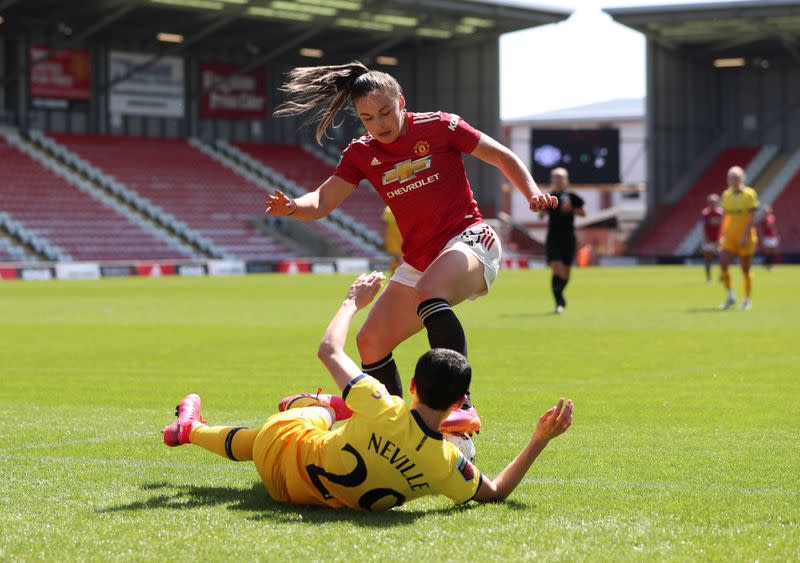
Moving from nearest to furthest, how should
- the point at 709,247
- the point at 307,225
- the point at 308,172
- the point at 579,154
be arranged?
the point at 709,247, the point at 307,225, the point at 308,172, the point at 579,154

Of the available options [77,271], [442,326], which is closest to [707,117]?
[77,271]

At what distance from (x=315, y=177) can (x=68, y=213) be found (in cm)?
1299

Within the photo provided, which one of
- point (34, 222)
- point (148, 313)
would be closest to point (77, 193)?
point (34, 222)

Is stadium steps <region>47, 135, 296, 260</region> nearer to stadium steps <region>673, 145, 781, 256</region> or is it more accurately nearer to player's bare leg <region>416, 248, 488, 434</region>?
stadium steps <region>673, 145, 781, 256</region>

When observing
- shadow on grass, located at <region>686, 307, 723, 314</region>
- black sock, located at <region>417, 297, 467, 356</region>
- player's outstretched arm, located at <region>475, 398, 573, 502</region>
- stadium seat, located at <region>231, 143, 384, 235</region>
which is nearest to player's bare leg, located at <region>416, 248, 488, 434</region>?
black sock, located at <region>417, 297, 467, 356</region>

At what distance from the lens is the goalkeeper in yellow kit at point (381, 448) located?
4.91 m

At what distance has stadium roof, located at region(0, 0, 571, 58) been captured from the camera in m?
46.9

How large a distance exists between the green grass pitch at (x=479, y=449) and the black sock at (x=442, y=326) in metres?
0.60

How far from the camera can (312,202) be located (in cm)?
688

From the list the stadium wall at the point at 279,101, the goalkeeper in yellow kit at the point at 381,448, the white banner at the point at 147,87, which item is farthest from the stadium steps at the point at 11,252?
the goalkeeper in yellow kit at the point at 381,448

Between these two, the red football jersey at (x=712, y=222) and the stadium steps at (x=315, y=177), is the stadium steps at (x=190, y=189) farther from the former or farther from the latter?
the red football jersey at (x=712, y=222)

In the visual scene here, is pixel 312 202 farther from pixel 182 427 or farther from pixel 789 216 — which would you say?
pixel 789 216

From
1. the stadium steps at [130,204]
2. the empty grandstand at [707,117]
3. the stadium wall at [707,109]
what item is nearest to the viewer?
the stadium steps at [130,204]

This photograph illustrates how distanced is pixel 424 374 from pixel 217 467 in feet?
5.50
